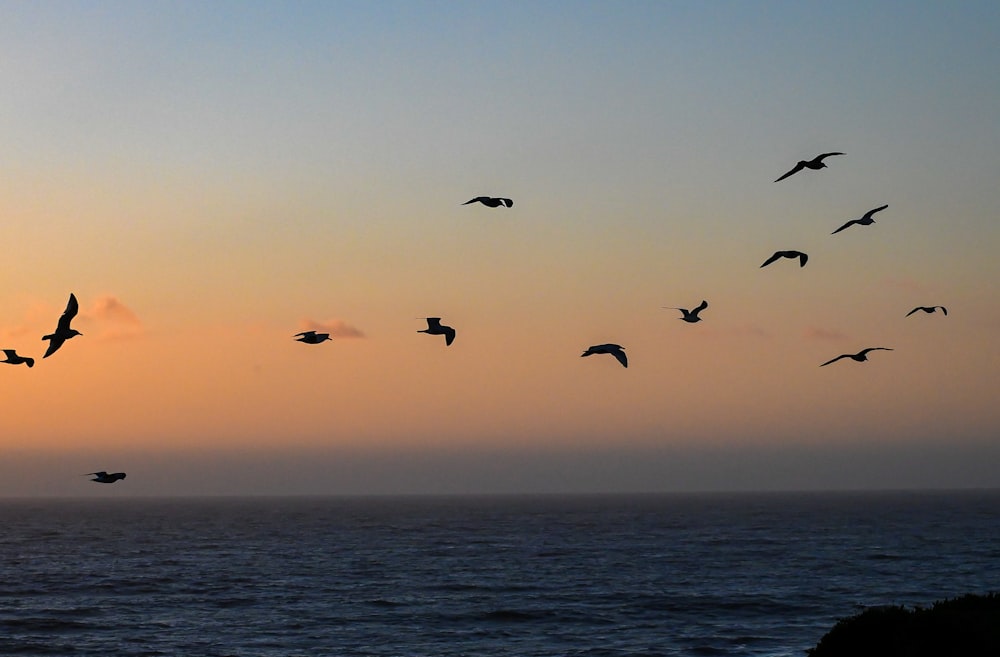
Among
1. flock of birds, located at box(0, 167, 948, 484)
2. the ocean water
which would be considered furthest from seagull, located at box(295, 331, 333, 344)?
the ocean water

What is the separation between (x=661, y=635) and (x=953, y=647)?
35583mm

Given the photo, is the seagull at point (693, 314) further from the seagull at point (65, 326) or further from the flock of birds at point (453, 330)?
the seagull at point (65, 326)

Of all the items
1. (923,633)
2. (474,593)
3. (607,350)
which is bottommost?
(474,593)

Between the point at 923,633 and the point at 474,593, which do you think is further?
the point at 474,593

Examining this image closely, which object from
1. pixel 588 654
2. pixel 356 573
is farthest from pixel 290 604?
pixel 588 654

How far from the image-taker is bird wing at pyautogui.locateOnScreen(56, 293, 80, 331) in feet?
93.6

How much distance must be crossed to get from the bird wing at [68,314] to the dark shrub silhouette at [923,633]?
2387 centimetres

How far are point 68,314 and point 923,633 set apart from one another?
980 inches

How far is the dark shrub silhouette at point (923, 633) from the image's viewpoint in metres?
31.0

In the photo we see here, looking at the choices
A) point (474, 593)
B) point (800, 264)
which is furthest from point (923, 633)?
point (474, 593)

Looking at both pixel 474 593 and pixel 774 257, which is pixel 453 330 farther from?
pixel 474 593

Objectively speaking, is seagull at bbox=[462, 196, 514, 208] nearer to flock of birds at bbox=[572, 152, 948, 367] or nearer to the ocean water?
flock of birds at bbox=[572, 152, 948, 367]

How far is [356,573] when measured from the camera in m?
108

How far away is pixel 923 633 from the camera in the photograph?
32.4 metres
